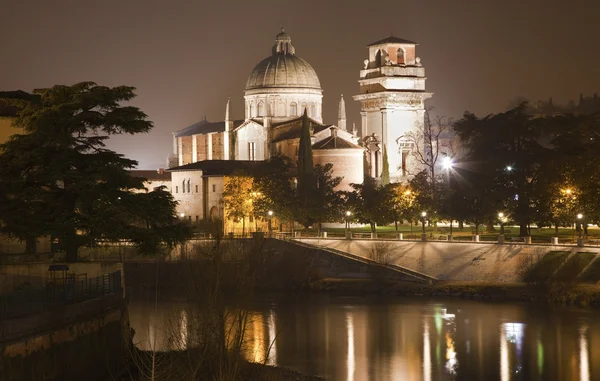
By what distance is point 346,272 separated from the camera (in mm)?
67750

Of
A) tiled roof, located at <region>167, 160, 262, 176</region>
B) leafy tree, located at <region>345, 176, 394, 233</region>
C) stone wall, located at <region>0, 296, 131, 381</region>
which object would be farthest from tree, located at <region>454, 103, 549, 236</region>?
stone wall, located at <region>0, 296, 131, 381</region>

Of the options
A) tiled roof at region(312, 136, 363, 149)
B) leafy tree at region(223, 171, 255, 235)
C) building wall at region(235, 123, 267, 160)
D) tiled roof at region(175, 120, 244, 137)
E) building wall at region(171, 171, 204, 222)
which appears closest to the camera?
leafy tree at region(223, 171, 255, 235)

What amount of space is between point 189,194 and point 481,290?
4265cm

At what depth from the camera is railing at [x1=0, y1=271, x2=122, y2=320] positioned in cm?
2860

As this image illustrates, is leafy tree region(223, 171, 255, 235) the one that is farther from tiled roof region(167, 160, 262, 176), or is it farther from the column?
the column

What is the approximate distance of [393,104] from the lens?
341 feet

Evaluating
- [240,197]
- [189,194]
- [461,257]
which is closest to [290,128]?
[189,194]

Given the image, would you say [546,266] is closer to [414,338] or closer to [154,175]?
[414,338]

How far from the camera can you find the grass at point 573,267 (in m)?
56.2

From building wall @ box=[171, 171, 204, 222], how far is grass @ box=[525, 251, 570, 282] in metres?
41.0

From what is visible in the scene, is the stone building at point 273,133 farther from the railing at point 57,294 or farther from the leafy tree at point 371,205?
the railing at point 57,294

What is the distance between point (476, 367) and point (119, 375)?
488 inches

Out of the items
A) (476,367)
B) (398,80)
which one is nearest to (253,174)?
(398,80)

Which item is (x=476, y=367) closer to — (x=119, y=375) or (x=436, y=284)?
(x=119, y=375)
